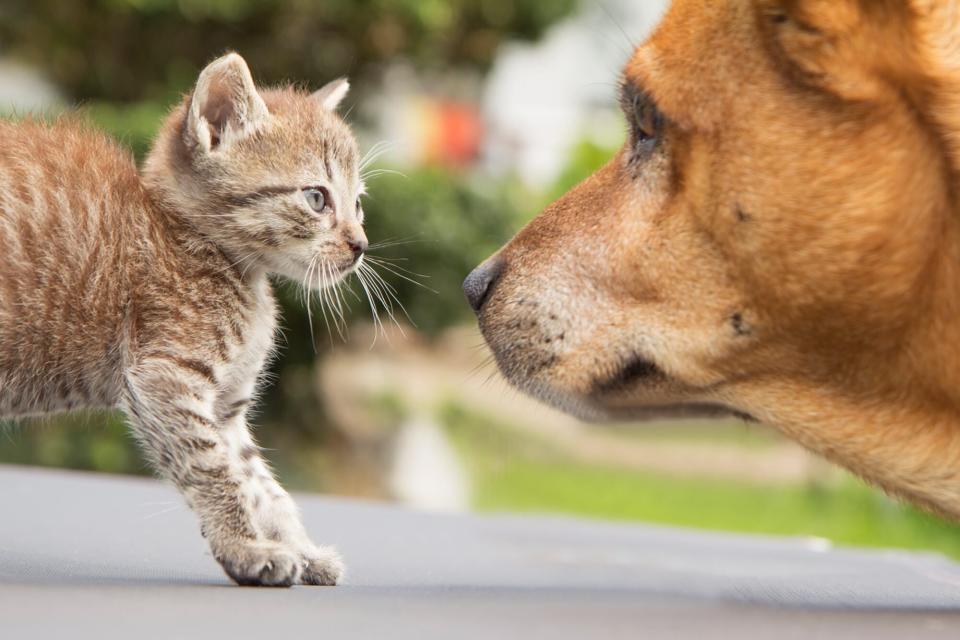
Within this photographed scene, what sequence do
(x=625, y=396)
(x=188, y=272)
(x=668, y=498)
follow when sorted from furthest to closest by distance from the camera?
(x=668, y=498) < (x=188, y=272) < (x=625, y=396)

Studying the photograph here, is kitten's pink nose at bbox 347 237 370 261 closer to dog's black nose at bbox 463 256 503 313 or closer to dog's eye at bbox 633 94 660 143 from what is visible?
dog's black nose at bbox 463 256 503 313

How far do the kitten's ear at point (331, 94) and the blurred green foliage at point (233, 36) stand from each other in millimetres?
5210

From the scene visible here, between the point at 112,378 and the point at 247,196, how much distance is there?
0.60 m

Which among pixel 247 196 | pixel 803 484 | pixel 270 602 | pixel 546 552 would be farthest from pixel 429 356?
pixel 270 602

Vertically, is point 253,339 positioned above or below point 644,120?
below

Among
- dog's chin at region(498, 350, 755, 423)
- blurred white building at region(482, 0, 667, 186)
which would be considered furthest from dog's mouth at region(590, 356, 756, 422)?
blurred white building at region(482, 0, 667, 186)

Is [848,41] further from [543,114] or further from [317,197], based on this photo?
[543,114]

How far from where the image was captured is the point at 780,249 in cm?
276

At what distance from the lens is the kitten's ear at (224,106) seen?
3357 mm

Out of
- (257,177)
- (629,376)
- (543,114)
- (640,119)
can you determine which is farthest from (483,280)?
(543,114)

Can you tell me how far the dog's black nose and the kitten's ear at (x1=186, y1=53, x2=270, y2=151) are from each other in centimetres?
72

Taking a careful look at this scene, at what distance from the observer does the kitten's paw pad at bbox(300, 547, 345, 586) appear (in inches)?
123

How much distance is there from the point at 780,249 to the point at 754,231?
7 centimetres

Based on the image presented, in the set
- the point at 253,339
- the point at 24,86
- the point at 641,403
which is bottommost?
the point at 24,86
